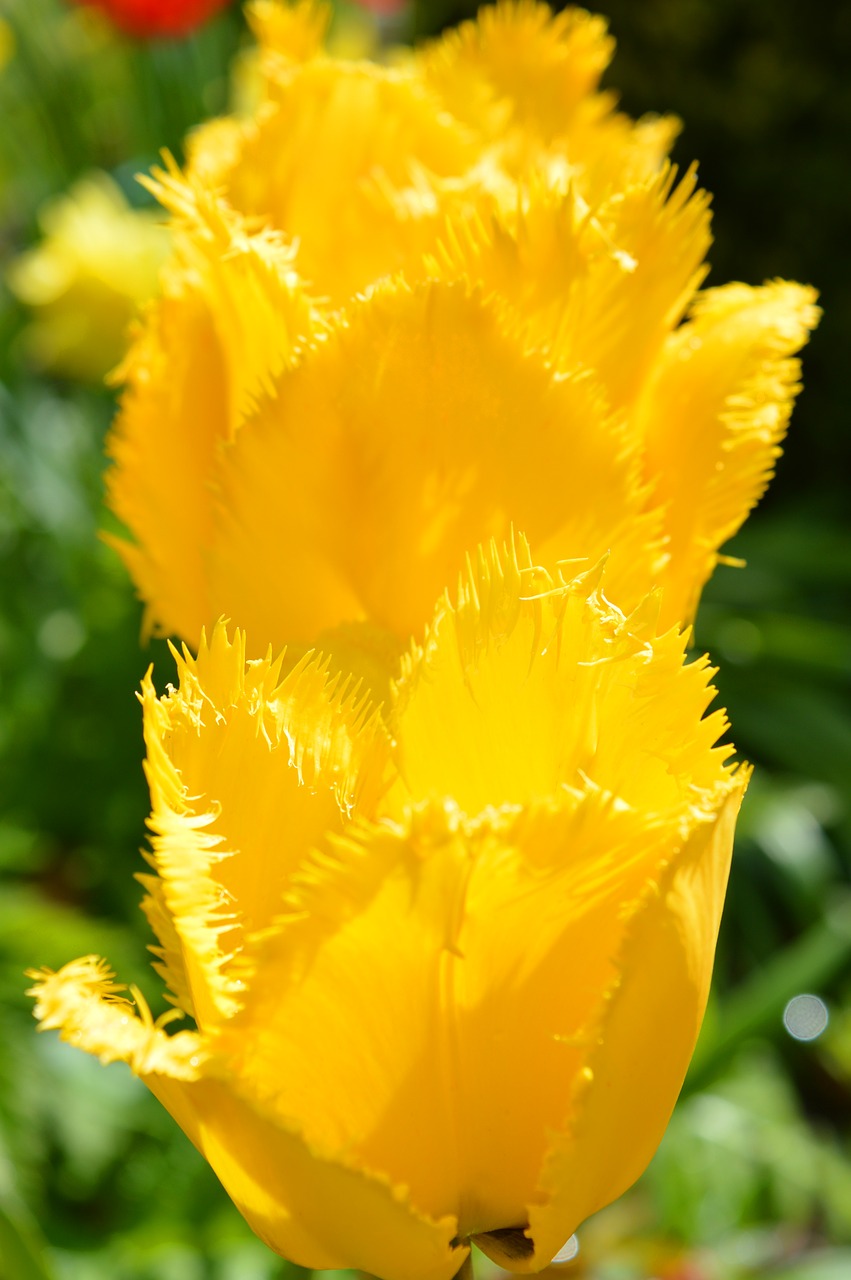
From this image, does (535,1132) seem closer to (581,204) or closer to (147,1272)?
(581,204)

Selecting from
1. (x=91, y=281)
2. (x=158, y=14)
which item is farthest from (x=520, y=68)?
(x=158, y=14)

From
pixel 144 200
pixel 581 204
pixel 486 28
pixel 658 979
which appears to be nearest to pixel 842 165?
pixel 144 200

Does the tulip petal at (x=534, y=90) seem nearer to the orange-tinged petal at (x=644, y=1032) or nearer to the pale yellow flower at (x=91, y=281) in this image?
the orange-tinged petal at (x=644, y=1032)

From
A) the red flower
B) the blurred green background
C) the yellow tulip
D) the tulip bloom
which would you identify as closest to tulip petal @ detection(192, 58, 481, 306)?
the yellow tulip

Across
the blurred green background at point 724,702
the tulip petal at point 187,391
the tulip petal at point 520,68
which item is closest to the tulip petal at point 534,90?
the tulip petal at point 520,68

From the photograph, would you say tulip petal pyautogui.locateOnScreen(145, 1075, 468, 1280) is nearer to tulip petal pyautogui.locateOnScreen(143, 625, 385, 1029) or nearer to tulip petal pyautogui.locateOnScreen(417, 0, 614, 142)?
tulip petal pyautogui.locateOnScreen(143, 625, 385, 1029)
